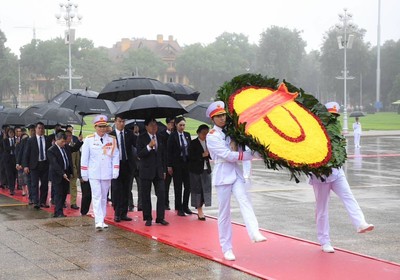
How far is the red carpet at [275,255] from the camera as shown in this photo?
726 centimetres

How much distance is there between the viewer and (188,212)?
469 inches

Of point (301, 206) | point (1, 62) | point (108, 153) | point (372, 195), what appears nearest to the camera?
point (108, 153)

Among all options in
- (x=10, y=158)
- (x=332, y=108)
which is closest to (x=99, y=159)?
(x=332, y=108)

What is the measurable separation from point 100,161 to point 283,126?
12.1 ft

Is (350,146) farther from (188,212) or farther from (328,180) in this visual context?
(328,180)

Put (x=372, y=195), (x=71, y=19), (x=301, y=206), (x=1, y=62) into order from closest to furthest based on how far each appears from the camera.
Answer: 1. (x=301, y=206)
2. (x=372, y=195)
3. (x=71, y=19)
4. (x=1, y=62)

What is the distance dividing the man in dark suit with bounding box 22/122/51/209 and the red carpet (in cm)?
308

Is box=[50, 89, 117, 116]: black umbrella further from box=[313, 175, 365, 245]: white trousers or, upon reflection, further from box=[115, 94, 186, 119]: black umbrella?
box=[313, 175, 365, 245]: white trousers

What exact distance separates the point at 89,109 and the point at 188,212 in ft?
10.4

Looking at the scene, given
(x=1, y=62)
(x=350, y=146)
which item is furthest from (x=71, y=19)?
(x=1, y=62)

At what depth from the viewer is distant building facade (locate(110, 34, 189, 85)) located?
13688cm

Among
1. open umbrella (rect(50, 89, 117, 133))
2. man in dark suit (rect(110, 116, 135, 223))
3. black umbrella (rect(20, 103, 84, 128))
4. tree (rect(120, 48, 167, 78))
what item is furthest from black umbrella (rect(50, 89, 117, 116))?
tree (rect(120, 48, 167, 78))

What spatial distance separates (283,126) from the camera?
7957 millimetres

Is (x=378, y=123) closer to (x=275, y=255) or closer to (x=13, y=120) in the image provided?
(x=13, y=120)
